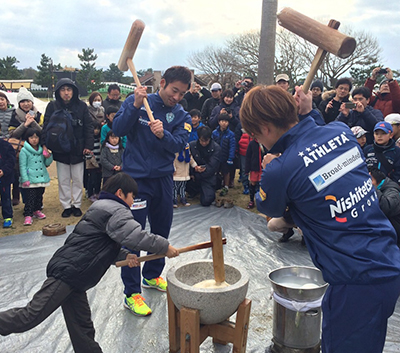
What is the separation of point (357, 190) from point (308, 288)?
48.9 inches

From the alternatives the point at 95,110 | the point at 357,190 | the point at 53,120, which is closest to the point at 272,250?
the point at 357,190

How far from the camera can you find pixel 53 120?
221 inches

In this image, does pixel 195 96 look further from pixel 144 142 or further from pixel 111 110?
pixel 144 142

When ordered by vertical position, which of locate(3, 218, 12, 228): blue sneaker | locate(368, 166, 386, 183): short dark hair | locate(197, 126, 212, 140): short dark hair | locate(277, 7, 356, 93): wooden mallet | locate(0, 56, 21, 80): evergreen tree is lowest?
locate(3, 218, 12, 228): blue sneaker

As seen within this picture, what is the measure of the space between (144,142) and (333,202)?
6.41ft

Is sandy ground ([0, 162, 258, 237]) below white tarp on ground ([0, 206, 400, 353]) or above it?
above

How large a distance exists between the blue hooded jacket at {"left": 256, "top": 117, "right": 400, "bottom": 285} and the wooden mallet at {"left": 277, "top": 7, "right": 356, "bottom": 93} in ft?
2.30

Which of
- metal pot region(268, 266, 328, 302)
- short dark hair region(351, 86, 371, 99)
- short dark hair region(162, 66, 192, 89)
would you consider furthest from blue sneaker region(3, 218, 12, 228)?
short dark hair region(351, 86, 371, 99)

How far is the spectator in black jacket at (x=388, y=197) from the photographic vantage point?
3.61 m

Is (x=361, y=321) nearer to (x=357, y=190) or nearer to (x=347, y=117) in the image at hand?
(x=357, y=190)

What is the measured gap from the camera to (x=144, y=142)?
3.21m

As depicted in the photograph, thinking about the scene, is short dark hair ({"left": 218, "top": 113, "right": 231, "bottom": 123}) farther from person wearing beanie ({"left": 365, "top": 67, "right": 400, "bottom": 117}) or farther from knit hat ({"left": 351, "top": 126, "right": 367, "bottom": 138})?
knit hat ({"left": 351, "top": 126, "right": 367, "bottom": 138})

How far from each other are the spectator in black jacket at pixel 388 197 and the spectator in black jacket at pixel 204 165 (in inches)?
130

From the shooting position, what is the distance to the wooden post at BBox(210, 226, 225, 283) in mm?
2631
